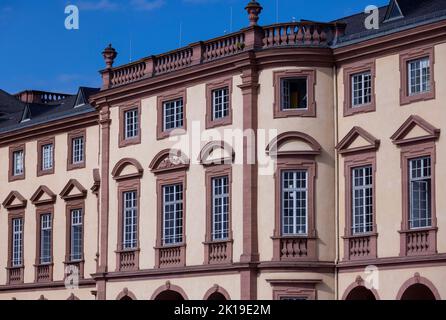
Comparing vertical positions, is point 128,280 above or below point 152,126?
below

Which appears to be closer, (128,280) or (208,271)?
(208,271)

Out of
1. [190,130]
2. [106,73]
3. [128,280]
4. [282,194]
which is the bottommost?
[128,280]

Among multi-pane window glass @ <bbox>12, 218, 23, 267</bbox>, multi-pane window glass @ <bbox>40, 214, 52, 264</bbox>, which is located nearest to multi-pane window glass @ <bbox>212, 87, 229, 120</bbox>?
multi-pane window glass @ <bbox>40, 214, 52, 264</bbox>

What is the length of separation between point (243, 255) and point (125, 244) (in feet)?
26.4

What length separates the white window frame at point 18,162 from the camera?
57.1 m

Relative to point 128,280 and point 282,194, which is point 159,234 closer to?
point 128,280

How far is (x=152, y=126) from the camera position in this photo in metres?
46.1

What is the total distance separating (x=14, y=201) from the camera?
5688 centimetres

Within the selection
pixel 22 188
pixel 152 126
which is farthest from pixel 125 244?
pixel 22 188

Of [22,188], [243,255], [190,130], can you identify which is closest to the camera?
[243,255]

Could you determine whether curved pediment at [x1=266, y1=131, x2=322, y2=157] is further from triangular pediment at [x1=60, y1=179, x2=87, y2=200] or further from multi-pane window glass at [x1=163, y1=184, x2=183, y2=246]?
triangular pediment at [x1=60, y1=179, x2=87, y2=200]

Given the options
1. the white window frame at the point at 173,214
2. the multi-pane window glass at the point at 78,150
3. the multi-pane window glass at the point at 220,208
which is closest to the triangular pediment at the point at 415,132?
the multi-pane window glass at the point at 220,208

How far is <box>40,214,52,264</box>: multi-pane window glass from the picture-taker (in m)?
54.0

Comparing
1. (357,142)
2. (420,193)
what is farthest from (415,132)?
(357,142)
